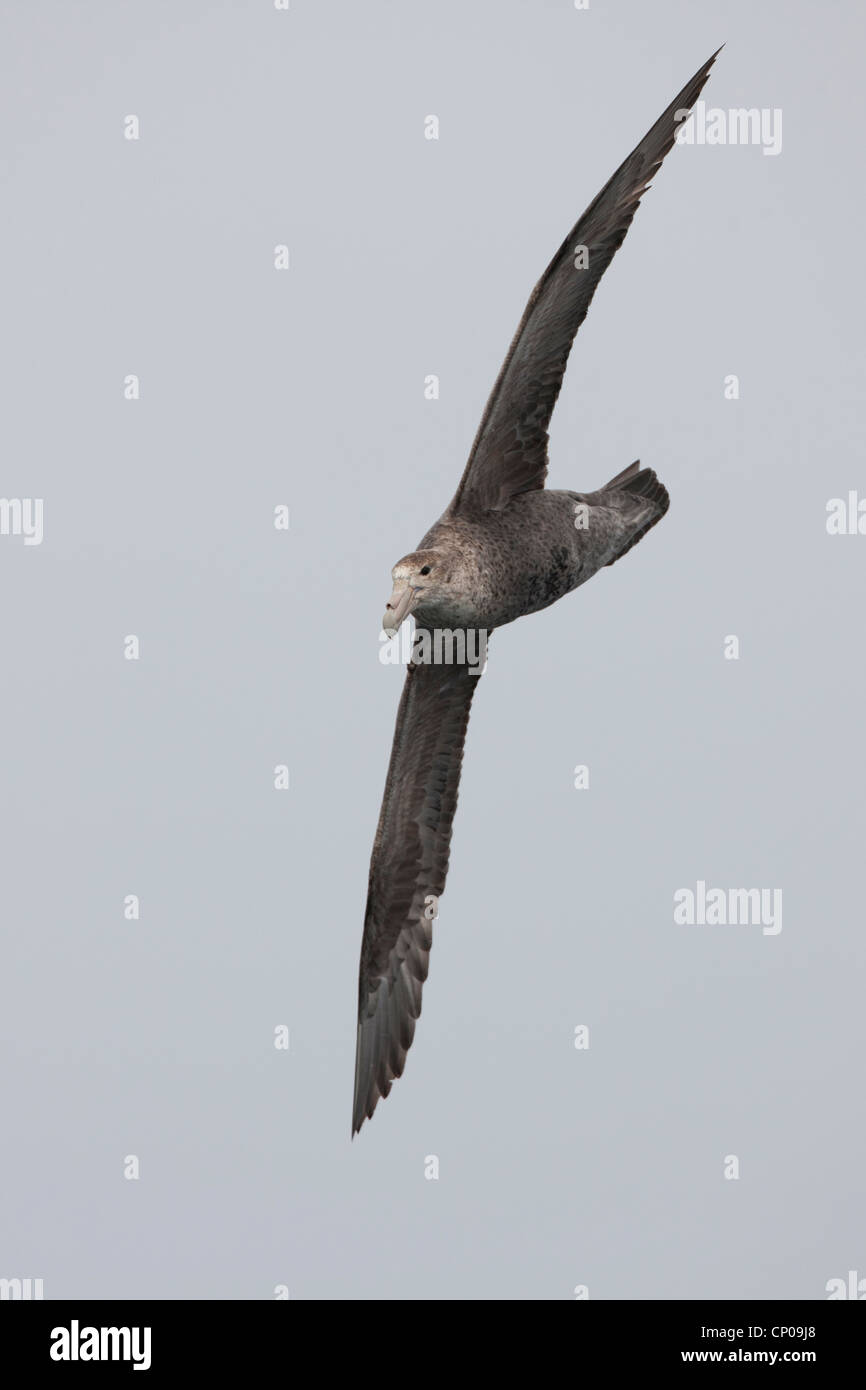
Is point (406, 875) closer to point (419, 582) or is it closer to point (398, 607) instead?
point (419, 582)

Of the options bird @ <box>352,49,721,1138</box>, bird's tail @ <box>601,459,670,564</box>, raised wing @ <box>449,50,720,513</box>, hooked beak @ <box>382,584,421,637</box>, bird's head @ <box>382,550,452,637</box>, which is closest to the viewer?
hooked beak @ <box>382,584,421,637</box>

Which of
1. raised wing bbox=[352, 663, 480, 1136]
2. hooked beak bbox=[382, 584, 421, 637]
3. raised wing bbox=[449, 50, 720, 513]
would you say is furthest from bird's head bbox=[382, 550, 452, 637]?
raised wing bbox=[352, 663, 480, 1136]

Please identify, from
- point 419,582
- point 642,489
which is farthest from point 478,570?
point 642,489

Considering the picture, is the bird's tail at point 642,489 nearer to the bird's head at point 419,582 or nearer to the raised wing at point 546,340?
the raised wing at point 546,340

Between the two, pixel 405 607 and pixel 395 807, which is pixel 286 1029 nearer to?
pixel 395 807

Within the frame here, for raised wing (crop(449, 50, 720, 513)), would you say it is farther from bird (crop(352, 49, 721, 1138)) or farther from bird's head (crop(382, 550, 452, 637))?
bird's head (crop(382, 550, 452, 637))

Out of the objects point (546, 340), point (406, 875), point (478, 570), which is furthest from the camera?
point (406, 875)

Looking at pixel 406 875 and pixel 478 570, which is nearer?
pixel 478 570
